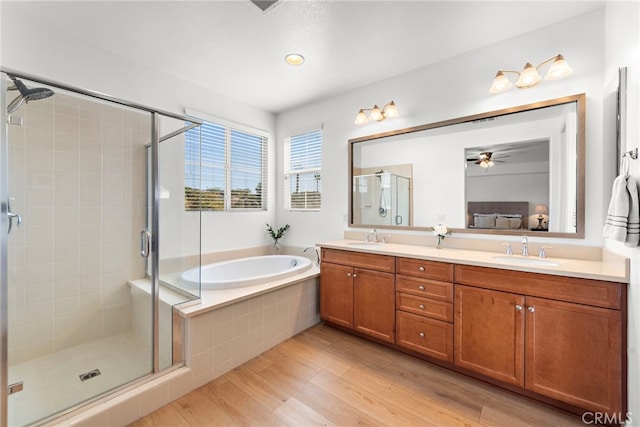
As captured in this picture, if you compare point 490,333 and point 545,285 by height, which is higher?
point 545,285

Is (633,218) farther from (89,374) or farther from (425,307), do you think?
(89,374)

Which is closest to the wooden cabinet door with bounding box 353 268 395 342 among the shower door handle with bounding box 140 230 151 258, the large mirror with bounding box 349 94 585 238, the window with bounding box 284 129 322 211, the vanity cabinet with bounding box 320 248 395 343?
the vanity cabinet with bounding box 320 248 395 343

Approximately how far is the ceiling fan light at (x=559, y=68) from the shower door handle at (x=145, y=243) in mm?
3225

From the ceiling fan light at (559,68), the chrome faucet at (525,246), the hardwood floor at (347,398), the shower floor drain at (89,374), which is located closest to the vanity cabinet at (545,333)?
the hardwood floor at (347,398)

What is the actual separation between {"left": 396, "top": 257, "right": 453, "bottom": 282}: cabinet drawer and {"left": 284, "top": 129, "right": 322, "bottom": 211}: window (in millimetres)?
1514

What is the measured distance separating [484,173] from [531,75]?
2.51 ft

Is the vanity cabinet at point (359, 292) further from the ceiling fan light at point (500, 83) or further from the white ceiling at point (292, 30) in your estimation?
the white ceiling at point (292, 30)

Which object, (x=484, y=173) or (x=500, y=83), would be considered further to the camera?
(x=484, y=173)

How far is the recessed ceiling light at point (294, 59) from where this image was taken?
2.39m

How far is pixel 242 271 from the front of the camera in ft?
10.7

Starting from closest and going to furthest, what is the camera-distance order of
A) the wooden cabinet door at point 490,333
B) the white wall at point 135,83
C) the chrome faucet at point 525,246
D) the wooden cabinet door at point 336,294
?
1. the wooden cabinet door at point 490,333
2. the white wall at point 135,83
3. the chrome faucet at point 525,246
4. the wooden cabinet door at point 336,294

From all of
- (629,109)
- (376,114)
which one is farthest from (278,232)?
(629,109)

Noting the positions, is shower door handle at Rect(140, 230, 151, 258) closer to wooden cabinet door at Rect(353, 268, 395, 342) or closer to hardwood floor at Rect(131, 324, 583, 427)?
hardwood floor at Rect(131, 324, 583, 427)

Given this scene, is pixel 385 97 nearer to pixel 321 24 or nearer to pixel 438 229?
pixel 321 24
